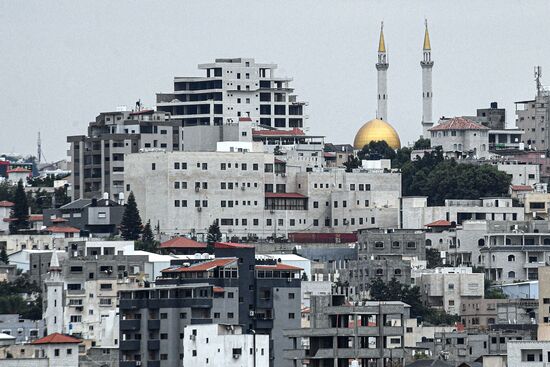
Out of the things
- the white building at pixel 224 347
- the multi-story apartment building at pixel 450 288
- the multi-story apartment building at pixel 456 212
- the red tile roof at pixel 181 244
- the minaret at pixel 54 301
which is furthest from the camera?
the multi-story apartment building at pixel 456 212

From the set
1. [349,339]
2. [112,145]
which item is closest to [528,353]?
[349,339]

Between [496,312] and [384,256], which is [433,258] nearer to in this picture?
[384,256]

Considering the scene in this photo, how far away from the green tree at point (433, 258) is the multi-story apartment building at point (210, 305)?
40.8 metres

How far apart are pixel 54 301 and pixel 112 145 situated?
41585 mm

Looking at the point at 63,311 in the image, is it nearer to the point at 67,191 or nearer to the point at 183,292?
the point at 183,292

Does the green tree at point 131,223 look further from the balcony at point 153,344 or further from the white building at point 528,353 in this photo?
the white building at point 528,353

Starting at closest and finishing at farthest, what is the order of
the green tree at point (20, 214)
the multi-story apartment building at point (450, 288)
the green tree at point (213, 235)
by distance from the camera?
the multi-story apartment building at point (450, 288)
the green tree at point (213, 235)
the green tree at point (20, 214)

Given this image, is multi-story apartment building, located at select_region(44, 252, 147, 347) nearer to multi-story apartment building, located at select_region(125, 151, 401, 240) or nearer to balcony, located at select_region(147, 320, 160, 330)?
balcony, located at select_region(147, 320, 160, 330)

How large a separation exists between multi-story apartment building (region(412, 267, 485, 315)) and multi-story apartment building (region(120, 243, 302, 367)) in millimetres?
30074

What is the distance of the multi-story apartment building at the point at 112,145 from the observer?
605 ft

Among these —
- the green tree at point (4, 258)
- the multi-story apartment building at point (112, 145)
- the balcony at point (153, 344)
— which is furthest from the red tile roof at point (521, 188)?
the balcony at point (153, 344)

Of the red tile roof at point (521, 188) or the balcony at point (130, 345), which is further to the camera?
the red tile roof at point (521, 188)

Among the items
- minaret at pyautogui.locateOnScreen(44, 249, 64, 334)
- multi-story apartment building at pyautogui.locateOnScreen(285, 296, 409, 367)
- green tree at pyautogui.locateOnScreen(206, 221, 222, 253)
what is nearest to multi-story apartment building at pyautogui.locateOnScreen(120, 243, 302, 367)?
multi-story apartment building at pyautogui.locateOnScreen(285, 296, 409, 367)

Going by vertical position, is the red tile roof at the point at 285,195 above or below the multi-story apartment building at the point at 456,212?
above
